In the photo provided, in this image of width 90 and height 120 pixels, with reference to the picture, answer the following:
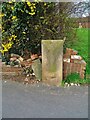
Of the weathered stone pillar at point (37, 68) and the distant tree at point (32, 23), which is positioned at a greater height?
the distant tree at point (32, 23)

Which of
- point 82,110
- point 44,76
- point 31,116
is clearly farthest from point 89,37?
point 31,116

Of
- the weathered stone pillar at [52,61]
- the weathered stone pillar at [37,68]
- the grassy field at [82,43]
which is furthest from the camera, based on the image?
the grassy field at [82,43]

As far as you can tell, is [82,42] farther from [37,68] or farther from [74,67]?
[37,68]

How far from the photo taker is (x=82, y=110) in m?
2.96

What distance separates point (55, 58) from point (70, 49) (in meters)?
0.66

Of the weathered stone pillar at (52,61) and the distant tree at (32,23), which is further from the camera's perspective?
the distant tree at (32,23)

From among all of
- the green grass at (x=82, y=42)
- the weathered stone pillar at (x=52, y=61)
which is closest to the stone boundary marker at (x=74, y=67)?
the weathered stone pillar at (x=52, y=61)

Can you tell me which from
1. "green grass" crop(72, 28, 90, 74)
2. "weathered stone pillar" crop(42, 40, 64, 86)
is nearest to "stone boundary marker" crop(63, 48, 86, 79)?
"weathered stone pillar" crop(42, 40, 64, 86)

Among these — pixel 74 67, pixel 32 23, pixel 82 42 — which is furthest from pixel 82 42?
pixel 32 23

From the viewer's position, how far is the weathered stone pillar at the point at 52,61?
3.87m

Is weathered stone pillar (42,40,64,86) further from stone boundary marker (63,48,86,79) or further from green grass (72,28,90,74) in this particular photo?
green grass (72,28,90,74)

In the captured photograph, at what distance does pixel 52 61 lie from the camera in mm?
3871

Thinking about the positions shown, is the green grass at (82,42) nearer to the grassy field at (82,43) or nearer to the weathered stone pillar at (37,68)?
the grassy field at (82,43)

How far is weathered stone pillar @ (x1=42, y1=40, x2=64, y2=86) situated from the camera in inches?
152
